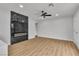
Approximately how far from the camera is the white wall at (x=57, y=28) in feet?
23.5

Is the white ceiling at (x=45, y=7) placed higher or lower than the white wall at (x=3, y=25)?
higher

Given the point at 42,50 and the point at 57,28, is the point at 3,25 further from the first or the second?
the point at 57,28

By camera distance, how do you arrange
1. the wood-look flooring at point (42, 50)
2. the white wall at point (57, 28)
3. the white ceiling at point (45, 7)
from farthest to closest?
the white wall at point (57, 28) → the wood-look flooring at point (42, 50) → the white ceiling at point (45, 7)

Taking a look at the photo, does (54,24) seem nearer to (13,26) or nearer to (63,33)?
(63,33)

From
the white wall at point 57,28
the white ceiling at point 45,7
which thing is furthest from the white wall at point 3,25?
the white wall at point 57,28

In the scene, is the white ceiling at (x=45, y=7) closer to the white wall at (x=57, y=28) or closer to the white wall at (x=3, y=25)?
the white wall at (x=3, y=25)

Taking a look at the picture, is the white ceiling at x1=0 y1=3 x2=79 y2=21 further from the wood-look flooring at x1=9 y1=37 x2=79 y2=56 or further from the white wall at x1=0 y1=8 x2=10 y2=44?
the wood-look flooring at x1=9 y1=37 x2=79 y2=56

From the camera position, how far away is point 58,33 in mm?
8531

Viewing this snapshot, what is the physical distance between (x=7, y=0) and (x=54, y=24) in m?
7.37

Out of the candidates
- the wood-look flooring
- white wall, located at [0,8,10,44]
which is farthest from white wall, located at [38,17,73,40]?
white wall, located at [0,8,10,44]

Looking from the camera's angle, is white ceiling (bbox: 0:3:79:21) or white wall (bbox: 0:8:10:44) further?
white wall (bbox: 0:8:10:44)

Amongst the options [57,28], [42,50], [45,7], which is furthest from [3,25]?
[57,28]

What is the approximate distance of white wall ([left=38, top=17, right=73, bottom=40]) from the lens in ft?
23.5

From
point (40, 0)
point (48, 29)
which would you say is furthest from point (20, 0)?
point (48, 29)
